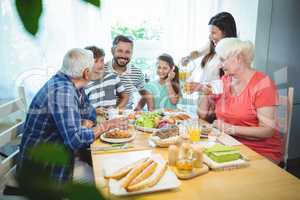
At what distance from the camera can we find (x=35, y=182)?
20 centimetres

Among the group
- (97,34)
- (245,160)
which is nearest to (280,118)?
(245,160)

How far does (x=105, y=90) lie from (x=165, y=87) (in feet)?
1.61

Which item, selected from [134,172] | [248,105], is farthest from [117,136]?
[248,105]

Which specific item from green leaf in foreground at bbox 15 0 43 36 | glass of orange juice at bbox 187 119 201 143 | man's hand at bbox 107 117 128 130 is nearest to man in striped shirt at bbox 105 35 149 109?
man's hand at bbox 107 117 128 130

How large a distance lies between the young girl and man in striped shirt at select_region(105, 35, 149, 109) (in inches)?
5.3

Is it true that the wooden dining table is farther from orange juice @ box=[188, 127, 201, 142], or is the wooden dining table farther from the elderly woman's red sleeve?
the elderly woman's red sleeve

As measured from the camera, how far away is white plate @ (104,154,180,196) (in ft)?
2.89

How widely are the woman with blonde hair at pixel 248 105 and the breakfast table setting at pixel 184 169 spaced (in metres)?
0.19

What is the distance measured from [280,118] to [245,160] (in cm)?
70

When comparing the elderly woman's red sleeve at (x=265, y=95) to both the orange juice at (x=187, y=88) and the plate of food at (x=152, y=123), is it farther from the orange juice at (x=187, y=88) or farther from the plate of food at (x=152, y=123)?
the orange juice at (x=187, y=88)

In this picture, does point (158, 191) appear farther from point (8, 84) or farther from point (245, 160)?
point (8, 84)

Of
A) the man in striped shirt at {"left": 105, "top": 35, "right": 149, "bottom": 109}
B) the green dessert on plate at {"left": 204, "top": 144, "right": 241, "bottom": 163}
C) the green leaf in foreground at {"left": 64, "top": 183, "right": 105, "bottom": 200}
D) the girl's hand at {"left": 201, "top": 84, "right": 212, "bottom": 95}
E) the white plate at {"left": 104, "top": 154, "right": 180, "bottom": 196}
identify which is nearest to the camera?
the green leaf in foreground at {"left": 64, "top": 183, "right": 105, "bottom": 200}

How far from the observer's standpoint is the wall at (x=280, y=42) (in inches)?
97.2

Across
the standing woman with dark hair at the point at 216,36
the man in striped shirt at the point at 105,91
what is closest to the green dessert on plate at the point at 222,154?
the standing woman with dark hair at the point at 216,36
